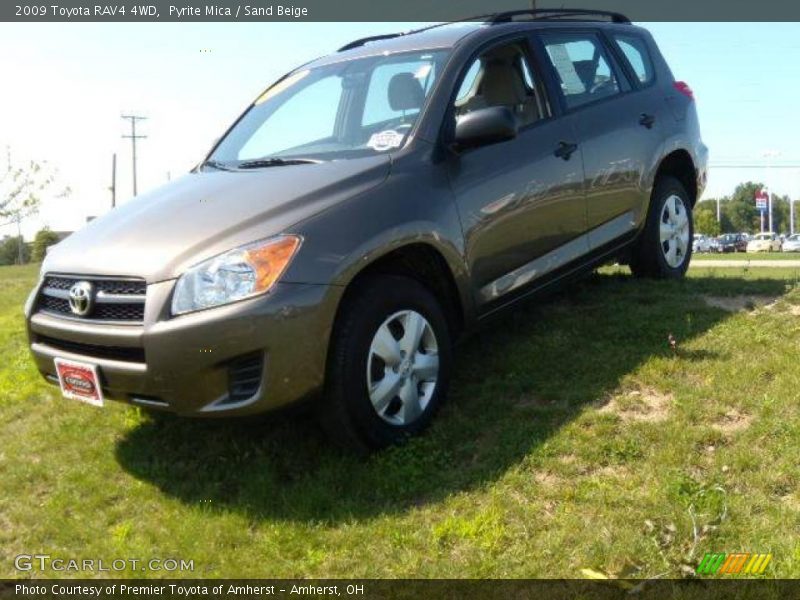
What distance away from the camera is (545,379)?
171 inches

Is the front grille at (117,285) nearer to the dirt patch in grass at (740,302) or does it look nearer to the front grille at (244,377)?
the front grille at (244,377)

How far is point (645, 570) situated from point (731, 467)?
2.49 ft

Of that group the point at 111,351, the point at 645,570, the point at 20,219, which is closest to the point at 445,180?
the point at 111,351

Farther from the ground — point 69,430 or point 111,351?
point 111,351

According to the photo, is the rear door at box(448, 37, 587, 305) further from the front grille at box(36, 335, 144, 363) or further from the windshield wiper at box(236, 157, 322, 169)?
the front grille at box(36, 335, 144, 363)

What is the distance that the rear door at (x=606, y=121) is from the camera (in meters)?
5.06

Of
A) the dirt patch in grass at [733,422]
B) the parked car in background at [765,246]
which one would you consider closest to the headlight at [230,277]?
the dirt patch in grass at [733,422]

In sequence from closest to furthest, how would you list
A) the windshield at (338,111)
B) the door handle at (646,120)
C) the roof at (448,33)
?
the windshield at (338,111) → the roof at (448,33) → the door handle at (646,120)

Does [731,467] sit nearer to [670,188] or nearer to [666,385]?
[666,385]

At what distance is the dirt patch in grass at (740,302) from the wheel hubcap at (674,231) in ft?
1.78

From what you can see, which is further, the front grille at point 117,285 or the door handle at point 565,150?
the door handle at point 565,150

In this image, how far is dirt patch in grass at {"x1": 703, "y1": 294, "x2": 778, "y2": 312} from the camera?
17.5ft

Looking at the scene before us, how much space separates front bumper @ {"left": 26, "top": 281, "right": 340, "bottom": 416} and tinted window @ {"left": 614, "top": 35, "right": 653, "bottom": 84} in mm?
3535

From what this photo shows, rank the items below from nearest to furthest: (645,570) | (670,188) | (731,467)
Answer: (645,570)
(731,467)
(670,188)
